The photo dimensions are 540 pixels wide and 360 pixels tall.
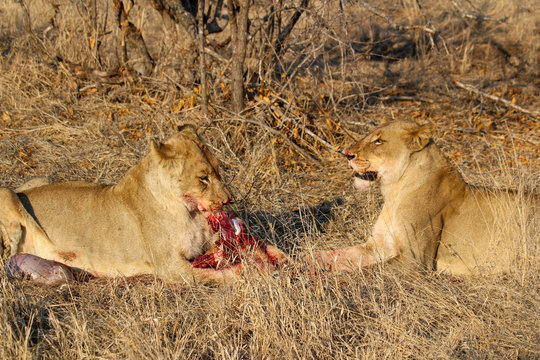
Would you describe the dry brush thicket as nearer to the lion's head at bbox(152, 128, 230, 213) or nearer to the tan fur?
the tan fur

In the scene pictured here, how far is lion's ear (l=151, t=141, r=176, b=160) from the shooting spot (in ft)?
11.9

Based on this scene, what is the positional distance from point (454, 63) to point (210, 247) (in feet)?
25.5

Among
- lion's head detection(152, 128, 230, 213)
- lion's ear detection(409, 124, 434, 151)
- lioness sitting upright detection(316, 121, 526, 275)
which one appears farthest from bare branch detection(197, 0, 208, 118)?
lion's ear detection(409, 124, 434, 151)

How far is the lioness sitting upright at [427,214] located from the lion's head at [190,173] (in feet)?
2.77

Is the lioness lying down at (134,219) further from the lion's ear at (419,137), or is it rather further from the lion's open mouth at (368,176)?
the lion's ear at (419,137)

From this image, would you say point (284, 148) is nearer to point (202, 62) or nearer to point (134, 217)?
point (202, 62)

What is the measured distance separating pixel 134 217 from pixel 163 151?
1.96 feet

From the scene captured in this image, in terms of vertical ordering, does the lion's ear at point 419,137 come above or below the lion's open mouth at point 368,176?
above

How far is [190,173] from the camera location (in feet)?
12.1

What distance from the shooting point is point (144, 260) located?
3994 mm

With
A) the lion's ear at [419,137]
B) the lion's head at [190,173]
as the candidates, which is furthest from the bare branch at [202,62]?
the lion's ear at [419,137]

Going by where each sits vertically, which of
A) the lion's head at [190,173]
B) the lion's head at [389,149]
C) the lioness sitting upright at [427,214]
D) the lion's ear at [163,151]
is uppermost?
the lion's ear at [163,151]

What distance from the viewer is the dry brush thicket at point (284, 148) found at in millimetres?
3107

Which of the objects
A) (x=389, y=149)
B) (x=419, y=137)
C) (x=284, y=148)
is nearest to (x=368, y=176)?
(x=389, y=149)
